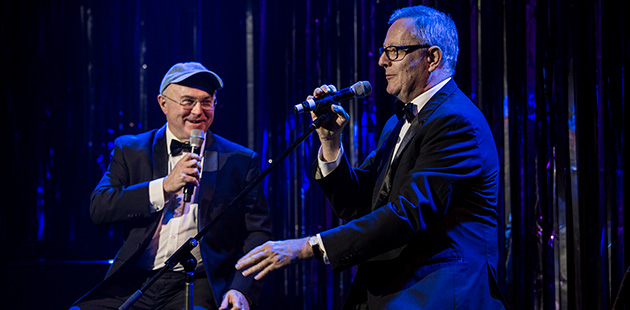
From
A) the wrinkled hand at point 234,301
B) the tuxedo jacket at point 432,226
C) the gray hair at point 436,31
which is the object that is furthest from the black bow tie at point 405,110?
the wrinkled hand at point 234,301

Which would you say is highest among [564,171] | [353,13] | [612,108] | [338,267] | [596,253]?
[353,13]

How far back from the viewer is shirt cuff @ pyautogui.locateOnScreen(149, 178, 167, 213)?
9.53 feet

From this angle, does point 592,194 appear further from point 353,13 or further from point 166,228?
point 166,228

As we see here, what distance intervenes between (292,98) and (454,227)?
1.89 m

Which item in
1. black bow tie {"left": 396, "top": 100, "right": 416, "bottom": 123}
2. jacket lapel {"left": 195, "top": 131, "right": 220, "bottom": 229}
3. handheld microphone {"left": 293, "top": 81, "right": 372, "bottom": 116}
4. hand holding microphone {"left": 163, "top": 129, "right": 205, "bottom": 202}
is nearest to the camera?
handheld microphone {"left": 293, "top": 81, "right": 372, "bottom": 116}

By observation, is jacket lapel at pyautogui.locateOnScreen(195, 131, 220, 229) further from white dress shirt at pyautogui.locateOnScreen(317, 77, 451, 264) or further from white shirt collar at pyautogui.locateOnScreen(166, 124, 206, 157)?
white dress shirt at pyautogui.locateOnScreen(317, 77, 451, 264)

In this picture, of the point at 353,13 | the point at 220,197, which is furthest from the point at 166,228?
the point at 353,13

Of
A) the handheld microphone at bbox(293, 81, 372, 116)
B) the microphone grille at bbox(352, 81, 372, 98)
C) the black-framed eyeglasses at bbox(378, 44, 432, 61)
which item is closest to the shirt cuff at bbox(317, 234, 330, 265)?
the handheld microphone at bbox(293, 81, 372, 116)

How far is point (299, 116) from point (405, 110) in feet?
4.86

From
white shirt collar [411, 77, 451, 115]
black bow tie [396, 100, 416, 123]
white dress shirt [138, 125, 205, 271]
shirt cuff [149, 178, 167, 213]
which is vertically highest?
white shirt collar [411, 77, 451, 115]

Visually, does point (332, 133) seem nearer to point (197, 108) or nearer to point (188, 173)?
point (188, 173)

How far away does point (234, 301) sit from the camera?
2771mm

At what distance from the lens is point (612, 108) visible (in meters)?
3.01

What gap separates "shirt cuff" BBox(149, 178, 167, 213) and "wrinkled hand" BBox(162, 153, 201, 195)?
0.09 m
